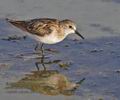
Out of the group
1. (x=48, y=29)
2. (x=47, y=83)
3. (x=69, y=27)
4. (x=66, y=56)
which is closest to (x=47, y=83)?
(x=47, y=83)

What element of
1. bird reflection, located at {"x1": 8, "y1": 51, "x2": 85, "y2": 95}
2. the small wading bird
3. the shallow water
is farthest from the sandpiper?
bird reflection, located at {"x1": 8, "y1": 51, "x2": 85, "y2": 95}

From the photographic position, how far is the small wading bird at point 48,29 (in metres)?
10.1

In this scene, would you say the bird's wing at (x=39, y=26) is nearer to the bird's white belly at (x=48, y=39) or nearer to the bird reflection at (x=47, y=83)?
the bird's white belly at (x=48, y=39)

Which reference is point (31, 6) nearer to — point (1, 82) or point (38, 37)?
point (38, 37)

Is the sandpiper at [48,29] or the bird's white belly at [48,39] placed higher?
the sandpiper at [48,29]

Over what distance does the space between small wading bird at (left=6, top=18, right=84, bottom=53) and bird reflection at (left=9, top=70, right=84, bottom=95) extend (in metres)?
1.10

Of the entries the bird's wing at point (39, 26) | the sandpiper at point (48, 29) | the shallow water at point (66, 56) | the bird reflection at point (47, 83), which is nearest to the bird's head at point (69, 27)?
the sandpiper at point (48, 29)

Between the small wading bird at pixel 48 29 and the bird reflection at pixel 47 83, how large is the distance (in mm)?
1096

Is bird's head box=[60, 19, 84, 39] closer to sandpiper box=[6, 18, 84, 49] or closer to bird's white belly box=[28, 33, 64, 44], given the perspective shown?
sandpiper box=[6, 18, 84, 49]

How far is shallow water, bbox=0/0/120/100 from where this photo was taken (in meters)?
8.27

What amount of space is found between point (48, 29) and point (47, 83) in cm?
177

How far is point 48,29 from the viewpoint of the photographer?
1020cm

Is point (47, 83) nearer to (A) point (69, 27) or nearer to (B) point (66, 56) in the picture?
(B) point (66, 56)

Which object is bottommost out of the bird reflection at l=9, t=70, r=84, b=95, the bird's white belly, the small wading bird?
the bird reflection at l=9, t=70, r=84, b=95
